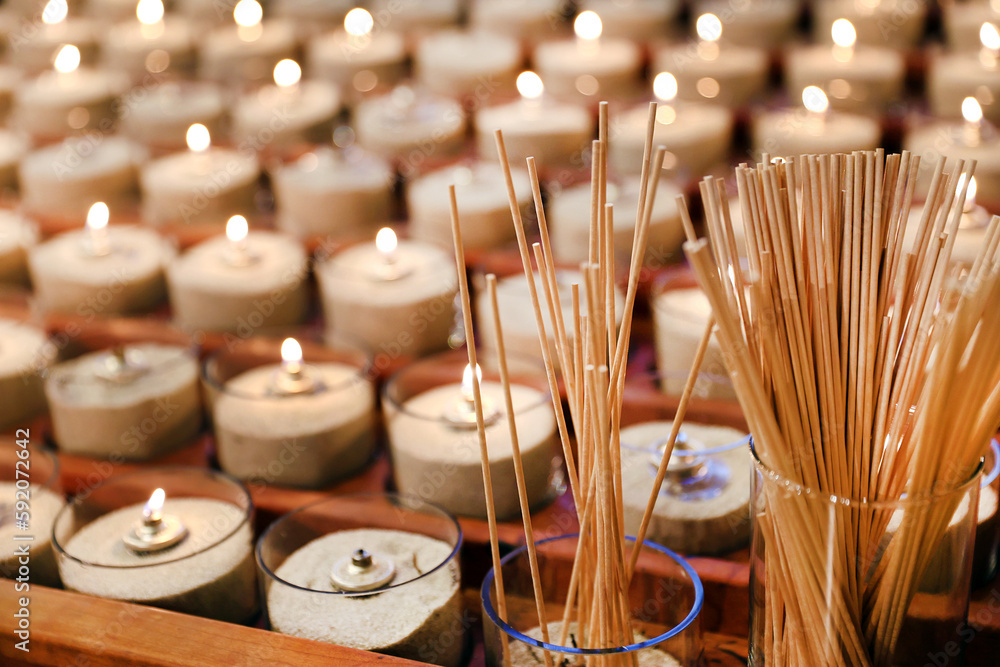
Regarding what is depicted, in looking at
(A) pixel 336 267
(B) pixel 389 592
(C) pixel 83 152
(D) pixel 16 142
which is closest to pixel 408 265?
(A) pixel 336 267

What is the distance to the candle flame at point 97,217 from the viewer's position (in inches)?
42.5

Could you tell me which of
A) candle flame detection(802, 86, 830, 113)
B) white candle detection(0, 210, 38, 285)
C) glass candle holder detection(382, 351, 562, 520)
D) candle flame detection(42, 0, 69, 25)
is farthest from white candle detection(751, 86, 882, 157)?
candle flame detection(42, 0, 69, 25)

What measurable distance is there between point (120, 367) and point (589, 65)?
0.77 m

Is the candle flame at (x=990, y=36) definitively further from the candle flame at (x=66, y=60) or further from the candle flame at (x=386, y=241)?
the candle flame at (x=66, y=60)

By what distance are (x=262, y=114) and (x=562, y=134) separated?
0.42 meters

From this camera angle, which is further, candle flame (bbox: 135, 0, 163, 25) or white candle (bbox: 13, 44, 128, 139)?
candle flame (bbox: 135, 0, 163, 25)

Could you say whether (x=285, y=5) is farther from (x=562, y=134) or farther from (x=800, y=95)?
(x=800, y=95)

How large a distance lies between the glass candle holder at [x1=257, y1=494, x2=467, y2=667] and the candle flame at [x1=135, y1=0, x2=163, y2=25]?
1225mm

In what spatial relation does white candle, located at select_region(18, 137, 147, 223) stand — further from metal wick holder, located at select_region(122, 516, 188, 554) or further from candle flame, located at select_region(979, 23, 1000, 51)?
candle flame, located at select_region(979, 23, 1000, 51)

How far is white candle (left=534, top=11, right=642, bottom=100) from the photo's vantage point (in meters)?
1.37

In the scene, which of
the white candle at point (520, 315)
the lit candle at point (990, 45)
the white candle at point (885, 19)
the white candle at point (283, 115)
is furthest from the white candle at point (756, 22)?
the white candle at point (520, 315)

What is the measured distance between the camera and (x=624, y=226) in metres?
1.01

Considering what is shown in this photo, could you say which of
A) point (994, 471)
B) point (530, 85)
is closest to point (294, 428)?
point (994, 471)

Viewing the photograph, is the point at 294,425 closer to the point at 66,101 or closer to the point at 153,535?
the point at 153,535
